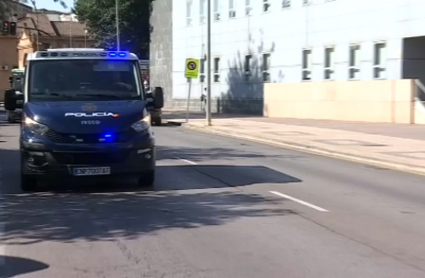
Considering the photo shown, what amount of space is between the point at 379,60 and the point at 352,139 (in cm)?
1068

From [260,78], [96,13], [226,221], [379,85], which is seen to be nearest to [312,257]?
[226,221]

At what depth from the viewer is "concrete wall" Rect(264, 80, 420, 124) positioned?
1262 inches

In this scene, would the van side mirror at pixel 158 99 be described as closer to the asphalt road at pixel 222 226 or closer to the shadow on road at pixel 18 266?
the asphalt road at pixel 222 226

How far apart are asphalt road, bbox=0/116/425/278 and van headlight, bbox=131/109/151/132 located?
3.48ft

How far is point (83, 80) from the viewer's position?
43.8 feet

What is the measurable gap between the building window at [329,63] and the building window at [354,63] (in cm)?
160

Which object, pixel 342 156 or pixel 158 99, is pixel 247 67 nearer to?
pixel 342 156

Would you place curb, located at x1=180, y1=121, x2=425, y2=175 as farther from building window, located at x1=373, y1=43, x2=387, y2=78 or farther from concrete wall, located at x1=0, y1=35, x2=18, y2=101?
concrete wall, located at x1=0, y1=35, x2=18, y2=101

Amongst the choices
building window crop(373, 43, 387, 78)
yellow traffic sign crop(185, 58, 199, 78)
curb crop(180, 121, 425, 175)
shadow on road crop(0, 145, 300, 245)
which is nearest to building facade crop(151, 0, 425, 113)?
building window crop(373, 43, 387, 78)

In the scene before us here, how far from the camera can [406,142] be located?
74.8ft

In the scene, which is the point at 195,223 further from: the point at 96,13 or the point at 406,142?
the point at 96,13

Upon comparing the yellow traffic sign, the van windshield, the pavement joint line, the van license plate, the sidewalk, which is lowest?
the pavement joint line

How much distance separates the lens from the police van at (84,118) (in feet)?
40.1

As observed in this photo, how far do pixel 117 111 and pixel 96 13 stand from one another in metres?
54.0
